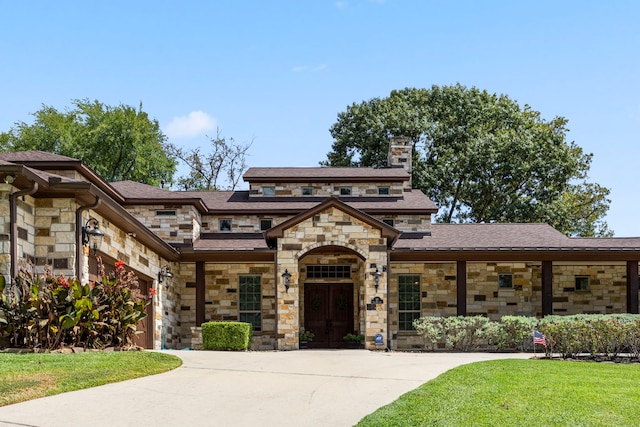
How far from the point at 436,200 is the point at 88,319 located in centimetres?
2902

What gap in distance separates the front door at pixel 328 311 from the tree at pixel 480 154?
16.1m

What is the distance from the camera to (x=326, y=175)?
91.8 feet

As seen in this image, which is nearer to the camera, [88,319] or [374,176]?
[88,319]

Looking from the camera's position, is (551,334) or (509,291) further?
(509,291)

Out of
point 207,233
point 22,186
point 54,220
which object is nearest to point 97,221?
point 54,220

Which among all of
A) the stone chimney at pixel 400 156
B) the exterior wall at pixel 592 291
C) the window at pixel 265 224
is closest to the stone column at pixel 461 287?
the exterior wall at pixel 592 291

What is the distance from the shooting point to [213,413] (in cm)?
912

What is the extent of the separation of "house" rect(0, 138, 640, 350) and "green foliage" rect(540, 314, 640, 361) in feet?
16.4

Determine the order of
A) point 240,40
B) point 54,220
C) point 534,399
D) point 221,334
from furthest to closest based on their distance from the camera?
1. point 221,334
2. point 240,40
3. point 54,220
4. point 534,399

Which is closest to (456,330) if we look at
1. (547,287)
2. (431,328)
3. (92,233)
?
(431,328)

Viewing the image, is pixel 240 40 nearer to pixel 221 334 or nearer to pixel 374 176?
pixel 221 334

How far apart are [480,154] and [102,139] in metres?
19.6

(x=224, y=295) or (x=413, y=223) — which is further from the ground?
(x=413, y=223)

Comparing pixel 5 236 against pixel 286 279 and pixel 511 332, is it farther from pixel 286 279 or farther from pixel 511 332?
pixel 511 332
